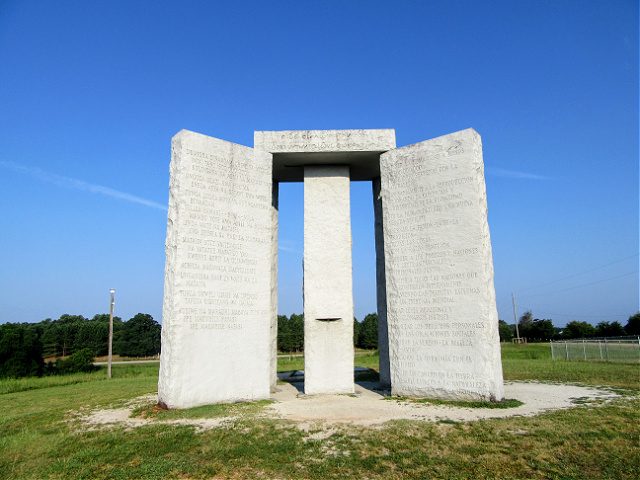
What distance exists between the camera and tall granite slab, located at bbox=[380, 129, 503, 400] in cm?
1056

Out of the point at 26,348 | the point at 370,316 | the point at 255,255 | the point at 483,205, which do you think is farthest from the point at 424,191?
the point at 370,316

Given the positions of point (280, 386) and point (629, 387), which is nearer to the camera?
point (629, 387)

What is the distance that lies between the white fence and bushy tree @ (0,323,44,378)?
29.1 metres

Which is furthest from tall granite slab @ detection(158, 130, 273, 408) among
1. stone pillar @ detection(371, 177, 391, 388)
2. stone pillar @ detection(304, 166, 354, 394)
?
stone pillar @ detection(371, 177, 391, 388)

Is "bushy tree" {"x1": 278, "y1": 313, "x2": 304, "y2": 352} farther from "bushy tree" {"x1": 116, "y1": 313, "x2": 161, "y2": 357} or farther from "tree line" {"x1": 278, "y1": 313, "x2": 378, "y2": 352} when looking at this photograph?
"bushy tree" {"x1": 116, "y1": 313, "x2": 161, "y2": 357}

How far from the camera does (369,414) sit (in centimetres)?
919

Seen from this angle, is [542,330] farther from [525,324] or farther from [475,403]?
[475,403]

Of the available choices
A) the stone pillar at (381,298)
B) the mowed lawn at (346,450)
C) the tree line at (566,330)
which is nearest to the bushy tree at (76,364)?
the mowed lawn at (346,450)

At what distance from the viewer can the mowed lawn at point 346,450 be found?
5.82 meters

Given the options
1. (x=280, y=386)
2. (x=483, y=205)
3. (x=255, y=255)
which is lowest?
(x=280, y=386)

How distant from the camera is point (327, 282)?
13.3 metres

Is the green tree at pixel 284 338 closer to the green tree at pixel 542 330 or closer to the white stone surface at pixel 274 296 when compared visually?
the green tree at pixel 542 330

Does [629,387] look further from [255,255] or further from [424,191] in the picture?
[255,255]

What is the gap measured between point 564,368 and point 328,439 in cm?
1480
